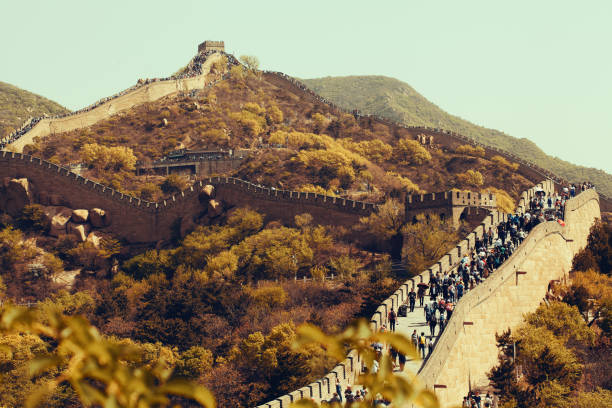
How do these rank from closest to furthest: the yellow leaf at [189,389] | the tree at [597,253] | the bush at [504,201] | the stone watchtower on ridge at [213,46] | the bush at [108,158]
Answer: the yellow leaf at [189,389] < the tree at [597,253] < the bush at [504,201] < the bush at [108,158] < the stone watchtower on ridge at [213,46]

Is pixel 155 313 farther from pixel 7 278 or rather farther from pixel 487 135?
pixel 487 135

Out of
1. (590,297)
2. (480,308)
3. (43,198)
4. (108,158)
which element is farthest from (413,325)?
(108,158)

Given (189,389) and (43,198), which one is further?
(43,198)

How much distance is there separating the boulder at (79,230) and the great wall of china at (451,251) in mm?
1386

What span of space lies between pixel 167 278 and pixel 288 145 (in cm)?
2449

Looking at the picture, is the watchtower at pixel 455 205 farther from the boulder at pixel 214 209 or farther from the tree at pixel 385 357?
the tree at pixel 385 357

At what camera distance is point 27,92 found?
117875 mm

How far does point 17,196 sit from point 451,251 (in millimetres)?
34071

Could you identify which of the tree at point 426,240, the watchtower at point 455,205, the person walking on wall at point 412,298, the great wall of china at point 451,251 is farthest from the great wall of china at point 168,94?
the person walking on wall at point 412,298

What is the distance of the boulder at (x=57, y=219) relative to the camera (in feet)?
173

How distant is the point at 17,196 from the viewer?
181 feet

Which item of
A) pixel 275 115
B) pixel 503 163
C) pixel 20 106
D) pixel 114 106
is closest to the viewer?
pixel 503 163

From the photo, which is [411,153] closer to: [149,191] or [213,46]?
[149,191]

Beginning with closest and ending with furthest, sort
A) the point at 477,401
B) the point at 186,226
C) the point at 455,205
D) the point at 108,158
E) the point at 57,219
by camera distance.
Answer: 1. the point at 477,401
2. the point at 455,205
3. the point at 186,226
4. the point at 57,219
5. the point at 108,158
